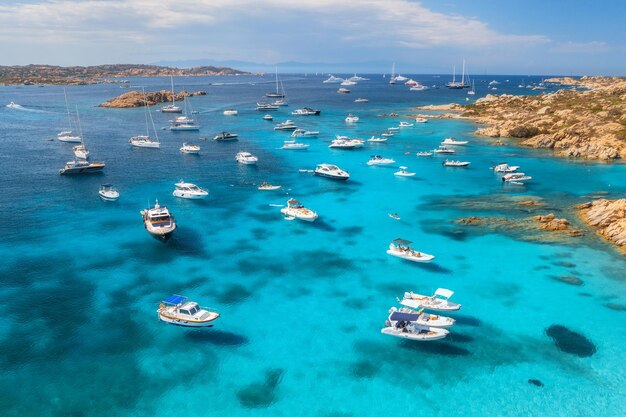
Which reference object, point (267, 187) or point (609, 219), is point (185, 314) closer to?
point (267, 187)

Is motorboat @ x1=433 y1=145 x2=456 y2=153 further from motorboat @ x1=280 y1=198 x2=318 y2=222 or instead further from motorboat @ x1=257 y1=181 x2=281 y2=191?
motorboat @ x1=280 y1=198 x2=318 y2=222

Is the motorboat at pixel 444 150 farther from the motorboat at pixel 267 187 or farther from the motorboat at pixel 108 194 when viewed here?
the motorboat at pixel 108 194

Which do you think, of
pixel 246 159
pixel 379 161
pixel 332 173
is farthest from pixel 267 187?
pixel 379 161

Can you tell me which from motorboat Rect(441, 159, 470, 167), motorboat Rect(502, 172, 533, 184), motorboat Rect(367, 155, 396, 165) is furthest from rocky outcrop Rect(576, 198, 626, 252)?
motorboat Rect(367, 155, 396, 165)

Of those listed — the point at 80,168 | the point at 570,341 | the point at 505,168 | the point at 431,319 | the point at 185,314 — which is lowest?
the point at 570,341

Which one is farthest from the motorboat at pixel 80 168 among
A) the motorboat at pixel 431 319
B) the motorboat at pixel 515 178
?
the motorboat at pixel 515 178

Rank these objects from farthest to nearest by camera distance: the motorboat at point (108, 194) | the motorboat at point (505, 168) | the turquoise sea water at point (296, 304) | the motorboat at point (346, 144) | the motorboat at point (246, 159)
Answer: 1. the motorboat at point (346, 144)
2. the motorboat at point (246, 159)
3. the motorboat at point (505, 168)
4. the motorboat at point (108, 194)
5. the turquoise sea water at point (296, 304)
